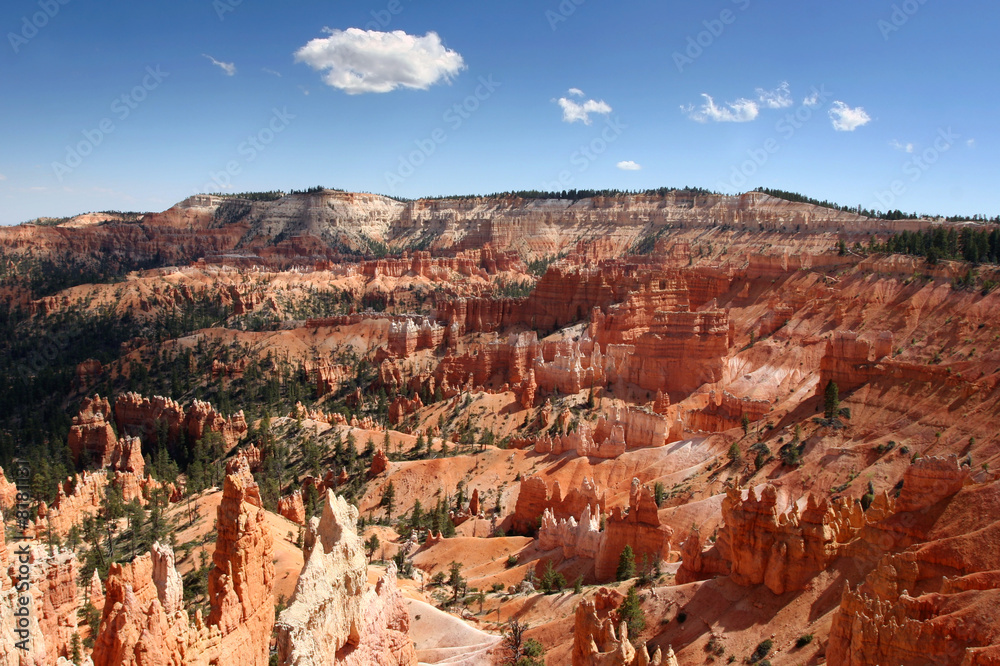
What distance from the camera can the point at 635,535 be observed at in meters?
34.0

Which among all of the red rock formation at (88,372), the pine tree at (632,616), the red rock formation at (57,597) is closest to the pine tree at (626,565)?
the pine tree at (632,616)

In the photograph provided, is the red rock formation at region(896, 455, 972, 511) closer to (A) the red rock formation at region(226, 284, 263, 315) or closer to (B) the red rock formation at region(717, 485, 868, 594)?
(B) the red rock formation at region(717, 485, 868, 594)

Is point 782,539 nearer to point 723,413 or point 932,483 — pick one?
point 932,483

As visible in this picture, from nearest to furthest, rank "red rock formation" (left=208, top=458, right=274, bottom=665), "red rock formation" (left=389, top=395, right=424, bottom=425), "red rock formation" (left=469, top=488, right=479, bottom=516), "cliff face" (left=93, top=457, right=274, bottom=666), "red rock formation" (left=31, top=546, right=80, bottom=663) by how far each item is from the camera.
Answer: "cliff face" (left=93, top=457, right=274, bottom=666) < "red rock formation" (left=208, top=458, right=274, bottom=665) < "red rock formation" (left=31, top=546, right=80, bottom=663) < "red rock formation" (left=469, top=488, right=479, bottom=516) < "red rock formation" (left=389, top=395, right=424, bottom=425)

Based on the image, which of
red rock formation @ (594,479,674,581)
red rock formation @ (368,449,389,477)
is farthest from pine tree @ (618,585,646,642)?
red rock formation @ (368,449,389,477)

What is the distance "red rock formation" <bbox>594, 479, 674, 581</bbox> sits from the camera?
33.8 metres

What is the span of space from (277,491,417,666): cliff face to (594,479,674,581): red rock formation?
19.9m

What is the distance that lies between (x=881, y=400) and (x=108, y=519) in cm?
4786

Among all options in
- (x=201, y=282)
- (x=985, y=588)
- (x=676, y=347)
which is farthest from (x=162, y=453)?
(x=201, y=282)

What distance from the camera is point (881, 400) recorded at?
4125 cm

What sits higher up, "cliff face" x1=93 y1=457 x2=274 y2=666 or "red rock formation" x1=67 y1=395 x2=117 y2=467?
"cliff face" x1=93 y1=457 x2=274 y2=666

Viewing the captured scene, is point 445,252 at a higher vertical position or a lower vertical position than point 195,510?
higher

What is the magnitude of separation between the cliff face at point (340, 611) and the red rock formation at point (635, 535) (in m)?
19.9

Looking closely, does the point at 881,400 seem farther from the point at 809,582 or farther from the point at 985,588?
the point at 985,588
